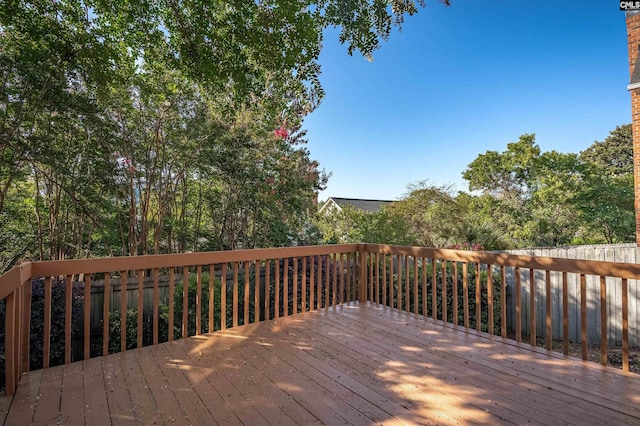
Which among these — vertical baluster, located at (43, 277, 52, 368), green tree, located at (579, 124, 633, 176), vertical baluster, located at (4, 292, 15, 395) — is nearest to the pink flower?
vertical baluster, located at (43, 277, 52, 368)

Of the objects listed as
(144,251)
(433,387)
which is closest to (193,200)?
(144,251)

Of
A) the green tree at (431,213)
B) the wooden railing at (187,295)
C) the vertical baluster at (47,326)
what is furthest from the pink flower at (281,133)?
the green tree at (431,213)

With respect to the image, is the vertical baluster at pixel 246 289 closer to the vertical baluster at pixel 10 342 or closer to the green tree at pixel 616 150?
the vertical baluster at pixel 10 342

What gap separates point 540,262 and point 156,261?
3281 millimetres

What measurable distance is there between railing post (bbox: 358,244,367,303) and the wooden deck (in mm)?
1329

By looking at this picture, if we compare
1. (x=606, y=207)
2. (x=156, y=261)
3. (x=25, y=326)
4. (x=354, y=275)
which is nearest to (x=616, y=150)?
(x=606, y=207)

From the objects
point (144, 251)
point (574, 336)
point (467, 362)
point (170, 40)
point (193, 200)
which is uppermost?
point (170, 40)

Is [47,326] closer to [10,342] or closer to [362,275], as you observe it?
[10,342]

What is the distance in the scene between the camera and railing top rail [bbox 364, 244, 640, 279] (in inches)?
83.2

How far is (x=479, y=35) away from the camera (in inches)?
231

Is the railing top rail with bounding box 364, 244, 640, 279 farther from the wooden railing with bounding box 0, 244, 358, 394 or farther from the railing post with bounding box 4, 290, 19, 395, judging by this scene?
the railing post with bounding box 4, 290, 19, 395

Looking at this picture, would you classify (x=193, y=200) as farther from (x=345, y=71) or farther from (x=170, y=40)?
(x=345, y=71)

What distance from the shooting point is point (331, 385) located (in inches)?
77.3

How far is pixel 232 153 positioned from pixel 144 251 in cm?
191
